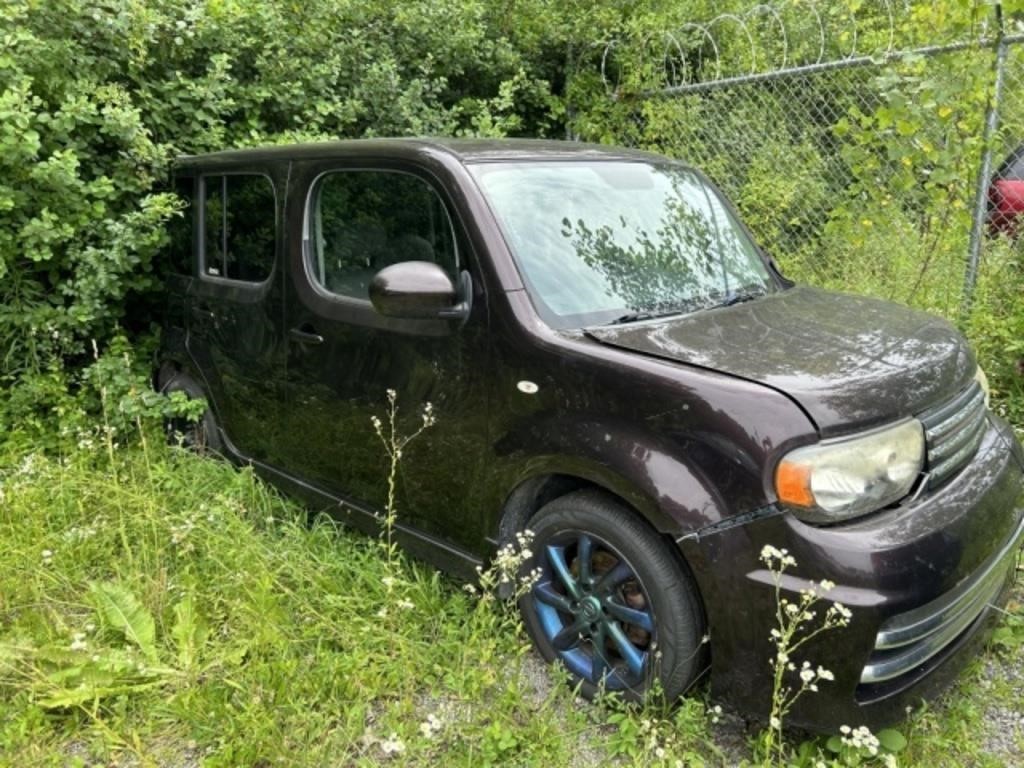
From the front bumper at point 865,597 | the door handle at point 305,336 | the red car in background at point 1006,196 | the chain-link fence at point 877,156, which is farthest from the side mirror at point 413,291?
the red car in background at point 1006,196

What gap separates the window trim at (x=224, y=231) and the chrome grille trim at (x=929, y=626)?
266 centimetres

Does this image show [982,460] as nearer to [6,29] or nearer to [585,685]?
[585,685]

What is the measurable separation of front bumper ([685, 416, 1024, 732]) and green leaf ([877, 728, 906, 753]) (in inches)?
6.4

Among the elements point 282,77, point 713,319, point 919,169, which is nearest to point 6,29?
point 282,77

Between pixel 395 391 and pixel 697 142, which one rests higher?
pixel 697 142

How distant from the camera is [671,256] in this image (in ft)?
9.41

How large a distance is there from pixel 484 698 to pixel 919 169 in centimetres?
408

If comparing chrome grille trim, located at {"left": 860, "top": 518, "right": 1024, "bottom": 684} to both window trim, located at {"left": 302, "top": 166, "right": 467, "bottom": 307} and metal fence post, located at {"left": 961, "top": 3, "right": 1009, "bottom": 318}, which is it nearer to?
window trim, located at {"left": 302, "top": 166, "right": 467, "bottom": 307}

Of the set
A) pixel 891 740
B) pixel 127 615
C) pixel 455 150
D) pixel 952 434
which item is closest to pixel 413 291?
pixel 455 150

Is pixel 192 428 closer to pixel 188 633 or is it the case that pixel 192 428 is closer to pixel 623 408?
pixel 188 633

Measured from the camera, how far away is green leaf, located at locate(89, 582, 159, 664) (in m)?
2.59

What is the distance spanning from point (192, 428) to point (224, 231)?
114 centimetres

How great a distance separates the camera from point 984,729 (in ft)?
7.66

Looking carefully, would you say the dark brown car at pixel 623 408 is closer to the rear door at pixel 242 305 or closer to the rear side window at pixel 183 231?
the rear door at pixel 242 305
